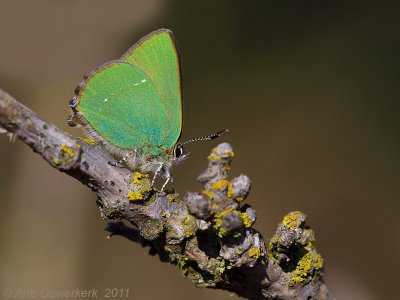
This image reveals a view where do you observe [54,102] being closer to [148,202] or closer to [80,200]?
[80,200]

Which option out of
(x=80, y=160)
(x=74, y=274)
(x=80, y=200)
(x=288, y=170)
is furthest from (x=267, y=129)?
(x=80, y=160)

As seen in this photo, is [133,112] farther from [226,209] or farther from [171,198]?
[226,209]

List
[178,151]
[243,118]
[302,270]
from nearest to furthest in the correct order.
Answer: [302,270] → [178,151] → [243,118]

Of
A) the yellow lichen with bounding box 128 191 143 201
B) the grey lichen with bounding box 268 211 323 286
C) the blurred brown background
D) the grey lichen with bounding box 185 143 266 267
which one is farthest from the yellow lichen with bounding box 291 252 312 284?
the blurred brown background

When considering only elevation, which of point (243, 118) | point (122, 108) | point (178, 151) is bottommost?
point (178, 151)

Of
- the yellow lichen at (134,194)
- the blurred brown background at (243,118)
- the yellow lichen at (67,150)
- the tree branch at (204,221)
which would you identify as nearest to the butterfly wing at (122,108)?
the tree branch at (204,221)

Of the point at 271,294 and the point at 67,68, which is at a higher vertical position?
the point at 67,68

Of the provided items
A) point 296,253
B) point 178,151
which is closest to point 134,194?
point 296,253

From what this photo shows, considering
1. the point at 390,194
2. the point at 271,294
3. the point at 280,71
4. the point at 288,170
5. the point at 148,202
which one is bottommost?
the point at 271,294
